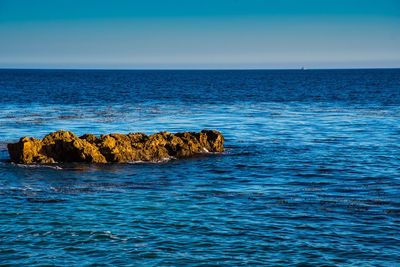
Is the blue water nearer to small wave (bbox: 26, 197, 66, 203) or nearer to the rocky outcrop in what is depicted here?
small wave (bbox: 26, 197, 66, 203)

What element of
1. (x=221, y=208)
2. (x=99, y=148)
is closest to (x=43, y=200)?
(x=221, y=208)

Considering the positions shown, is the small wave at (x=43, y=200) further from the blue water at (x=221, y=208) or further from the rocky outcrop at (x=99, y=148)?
the rocky outcrop at (x=99, y=148)

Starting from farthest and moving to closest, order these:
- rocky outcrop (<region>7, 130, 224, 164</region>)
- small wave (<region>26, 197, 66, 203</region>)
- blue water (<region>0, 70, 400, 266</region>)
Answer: rocky outcrop (<region>7, 130, 224, 164</region>) < small wave (<region>26, 197, 66, 203</region>) < blue water (<region>0, 70, 400, 266</region>)

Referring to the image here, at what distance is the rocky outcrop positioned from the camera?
34844mm

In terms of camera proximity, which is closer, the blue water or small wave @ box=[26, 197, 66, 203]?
the blue water

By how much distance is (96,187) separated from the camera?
28.6 meters

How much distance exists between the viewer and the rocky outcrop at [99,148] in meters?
34.8

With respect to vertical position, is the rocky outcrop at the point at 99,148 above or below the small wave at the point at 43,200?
above

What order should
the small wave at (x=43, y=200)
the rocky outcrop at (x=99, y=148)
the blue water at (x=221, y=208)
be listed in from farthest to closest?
1. the rocky outcrop at (x=99, y=148)
2. the small wave at (x=43, y=200)
3. the blue water at (x=221, y=208)

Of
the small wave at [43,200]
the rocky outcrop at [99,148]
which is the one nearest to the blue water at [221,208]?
the small wave at [43,200]

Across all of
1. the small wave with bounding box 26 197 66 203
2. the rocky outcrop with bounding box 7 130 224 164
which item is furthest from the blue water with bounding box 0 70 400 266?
the rocky outcrop with bounding box 7 130 224 164

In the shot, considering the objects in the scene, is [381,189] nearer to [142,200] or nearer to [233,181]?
[233,181]

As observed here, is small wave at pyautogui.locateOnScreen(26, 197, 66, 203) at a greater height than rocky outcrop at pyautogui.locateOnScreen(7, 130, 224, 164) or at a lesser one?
lesser

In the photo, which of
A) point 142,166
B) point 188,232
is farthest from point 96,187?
point 188,232
